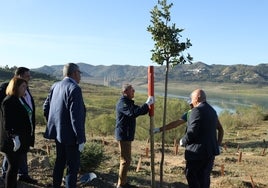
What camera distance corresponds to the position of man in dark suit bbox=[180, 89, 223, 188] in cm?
580

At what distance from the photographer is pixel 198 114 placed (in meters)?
5.78

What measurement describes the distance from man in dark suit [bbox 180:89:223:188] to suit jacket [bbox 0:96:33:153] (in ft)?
7.13

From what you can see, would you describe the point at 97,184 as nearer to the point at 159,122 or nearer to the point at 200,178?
the point at 200,178

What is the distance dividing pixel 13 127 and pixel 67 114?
0.70 metres

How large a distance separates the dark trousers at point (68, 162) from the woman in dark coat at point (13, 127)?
1.56 feet

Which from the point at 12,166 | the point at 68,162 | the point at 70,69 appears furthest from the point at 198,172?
the point at 12,166

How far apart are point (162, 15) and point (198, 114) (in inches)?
92.2

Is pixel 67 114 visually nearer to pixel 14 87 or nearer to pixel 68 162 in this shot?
pixel 68 162

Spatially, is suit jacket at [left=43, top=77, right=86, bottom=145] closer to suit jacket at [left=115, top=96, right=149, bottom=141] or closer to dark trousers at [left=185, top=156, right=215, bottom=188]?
suit jacket at [left=115, top=96, right=149, bottom=141]

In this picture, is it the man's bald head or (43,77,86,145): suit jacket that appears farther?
the man's bald head

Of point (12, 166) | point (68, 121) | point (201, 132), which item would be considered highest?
point (68, 121)

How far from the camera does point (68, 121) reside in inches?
220

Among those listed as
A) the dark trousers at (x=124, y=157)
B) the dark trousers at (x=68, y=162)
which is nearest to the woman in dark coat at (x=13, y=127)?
the dark trousers at (x=68, y=162)

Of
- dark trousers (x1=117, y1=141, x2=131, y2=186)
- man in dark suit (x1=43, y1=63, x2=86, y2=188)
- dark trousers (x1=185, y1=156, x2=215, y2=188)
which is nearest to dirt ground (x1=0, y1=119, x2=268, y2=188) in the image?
dark trousers (x1=117, y1=141, x2=131, y2=186)
